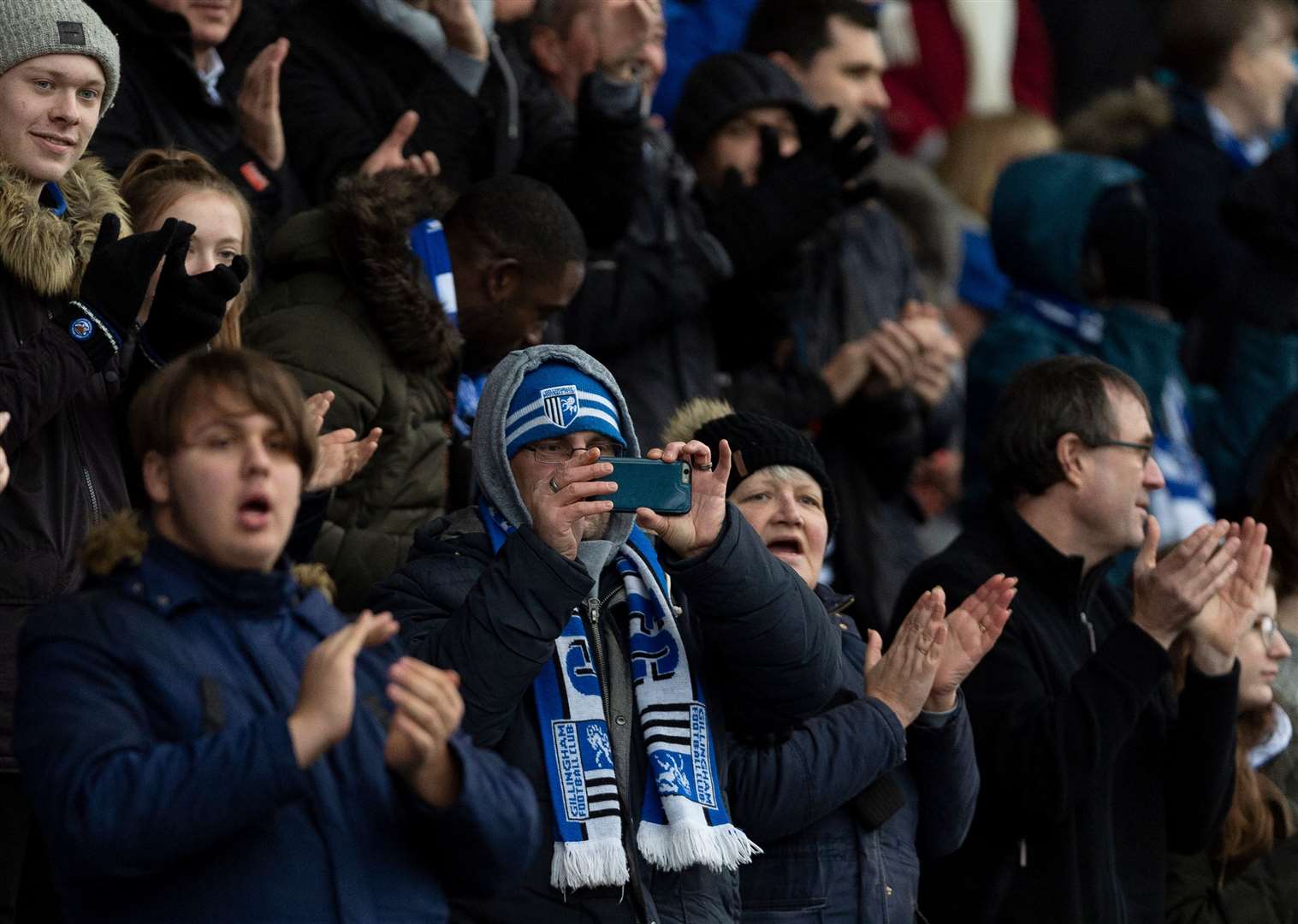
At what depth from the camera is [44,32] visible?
4.52 metres

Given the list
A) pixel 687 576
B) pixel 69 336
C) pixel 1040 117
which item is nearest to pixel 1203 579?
pixel 687 576

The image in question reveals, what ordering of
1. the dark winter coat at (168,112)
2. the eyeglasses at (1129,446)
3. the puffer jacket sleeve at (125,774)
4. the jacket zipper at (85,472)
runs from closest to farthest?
the puffer jacket sleeve at (125,774)
the jacket zipper at (85,472)
the dark winter coat at (168,112)
the eyeglasses at (1129,446)

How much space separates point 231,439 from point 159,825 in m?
0.62

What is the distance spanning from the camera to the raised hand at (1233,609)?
542 cm

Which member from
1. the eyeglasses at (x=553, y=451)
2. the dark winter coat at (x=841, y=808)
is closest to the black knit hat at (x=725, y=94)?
the dark winter coat at (x=841, y=808)

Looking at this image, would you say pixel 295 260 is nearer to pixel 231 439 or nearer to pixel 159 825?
pixel 231 439

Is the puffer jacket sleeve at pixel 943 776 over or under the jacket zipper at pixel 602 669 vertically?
under

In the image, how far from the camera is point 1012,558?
5668 millimetres

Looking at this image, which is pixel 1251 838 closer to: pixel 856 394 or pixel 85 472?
pixel 856 394

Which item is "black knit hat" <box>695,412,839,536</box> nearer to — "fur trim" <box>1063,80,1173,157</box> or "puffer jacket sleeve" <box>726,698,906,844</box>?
"puffer jacket sleeve" <box>726,698,906,844</box>

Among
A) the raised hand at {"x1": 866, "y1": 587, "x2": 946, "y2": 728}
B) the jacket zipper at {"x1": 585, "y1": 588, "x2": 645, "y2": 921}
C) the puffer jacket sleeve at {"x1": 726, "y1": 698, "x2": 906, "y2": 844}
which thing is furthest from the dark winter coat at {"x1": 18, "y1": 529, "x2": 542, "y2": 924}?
the raised hand at {"x1": 866, "y1": 587, "x2": 946, "y2": 728}

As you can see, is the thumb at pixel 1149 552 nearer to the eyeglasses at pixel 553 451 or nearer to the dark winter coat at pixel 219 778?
the eyeglasses at pixel 553 451

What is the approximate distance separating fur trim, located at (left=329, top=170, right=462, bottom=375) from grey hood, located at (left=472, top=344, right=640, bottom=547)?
64 cm

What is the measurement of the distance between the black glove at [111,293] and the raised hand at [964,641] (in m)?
1.91
